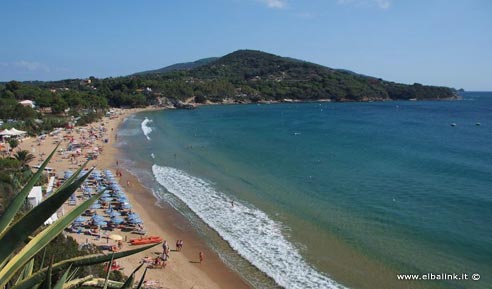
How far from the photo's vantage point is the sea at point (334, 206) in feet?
53.3

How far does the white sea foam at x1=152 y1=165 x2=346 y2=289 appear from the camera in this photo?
15.4 meters

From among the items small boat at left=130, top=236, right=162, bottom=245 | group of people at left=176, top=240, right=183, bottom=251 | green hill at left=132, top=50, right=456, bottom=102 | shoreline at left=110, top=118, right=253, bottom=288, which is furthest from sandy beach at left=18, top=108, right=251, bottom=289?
green hill at left=132, top=50, right=456, bottom=102

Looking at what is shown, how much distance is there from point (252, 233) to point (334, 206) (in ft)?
20.9

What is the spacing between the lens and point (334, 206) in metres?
23.9

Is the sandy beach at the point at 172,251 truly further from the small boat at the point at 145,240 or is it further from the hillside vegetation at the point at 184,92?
the hillside vegetation at the point at 184,92

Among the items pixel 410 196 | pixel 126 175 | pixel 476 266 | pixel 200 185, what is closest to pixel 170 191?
pixel 200 185

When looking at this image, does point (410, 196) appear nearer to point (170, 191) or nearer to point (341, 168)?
point (341, 168)

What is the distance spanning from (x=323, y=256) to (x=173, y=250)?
6.34 metres

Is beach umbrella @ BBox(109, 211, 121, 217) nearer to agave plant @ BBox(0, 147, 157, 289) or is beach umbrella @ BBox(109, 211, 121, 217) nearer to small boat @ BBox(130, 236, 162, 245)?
small boat @ BBox(130, 236, 162, 245)

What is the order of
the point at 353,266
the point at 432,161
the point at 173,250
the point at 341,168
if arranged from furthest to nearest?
the point at 432,161
the point at 341,168
the point at 173,250
the point at 353,266

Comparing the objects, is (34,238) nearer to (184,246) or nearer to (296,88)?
(184,246)

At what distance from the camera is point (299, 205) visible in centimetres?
2409

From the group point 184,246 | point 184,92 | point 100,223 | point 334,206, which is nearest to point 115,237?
point 100,223

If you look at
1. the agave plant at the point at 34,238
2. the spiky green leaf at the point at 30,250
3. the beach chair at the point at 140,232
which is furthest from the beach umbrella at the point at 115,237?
the spiky green leaf at the point at 30,250
